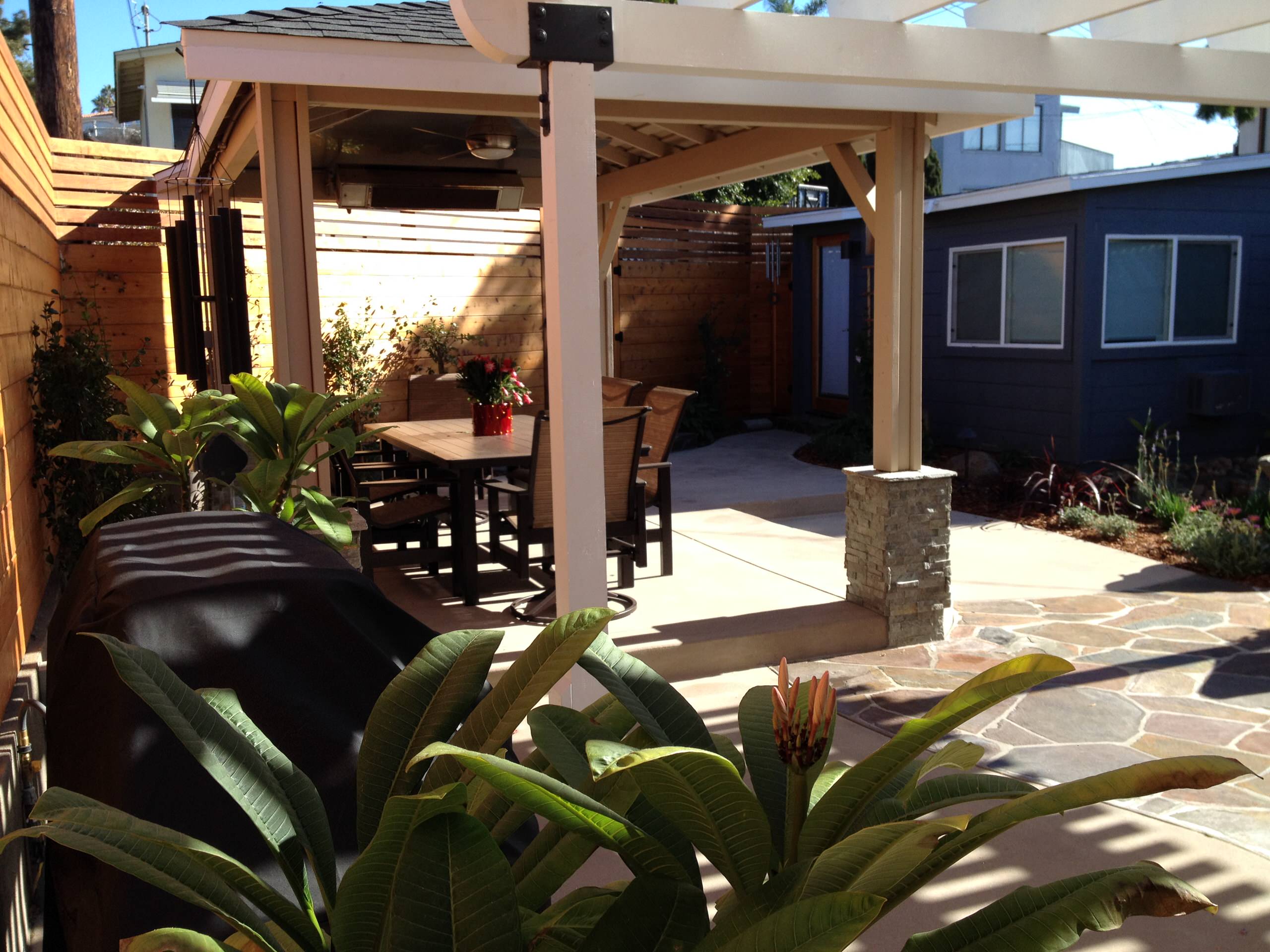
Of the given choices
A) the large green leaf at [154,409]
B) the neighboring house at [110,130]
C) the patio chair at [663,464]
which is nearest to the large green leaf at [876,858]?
the large green leaf at [154,409]

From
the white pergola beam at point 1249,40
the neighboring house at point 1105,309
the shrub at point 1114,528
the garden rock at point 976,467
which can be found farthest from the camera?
the garden rock at point 976,467

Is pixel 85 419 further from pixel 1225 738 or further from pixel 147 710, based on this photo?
pixel 1225 738

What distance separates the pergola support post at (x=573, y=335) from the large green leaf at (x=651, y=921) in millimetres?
2608

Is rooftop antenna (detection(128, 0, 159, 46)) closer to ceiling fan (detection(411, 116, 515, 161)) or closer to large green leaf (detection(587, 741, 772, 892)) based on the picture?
ceiling fan (detection(411, 116, 515, 161))

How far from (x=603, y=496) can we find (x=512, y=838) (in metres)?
2.07

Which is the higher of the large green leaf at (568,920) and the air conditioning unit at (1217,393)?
the air conditioning unit at (1217,393)

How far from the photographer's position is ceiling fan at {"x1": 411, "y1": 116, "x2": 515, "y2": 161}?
5.36 m

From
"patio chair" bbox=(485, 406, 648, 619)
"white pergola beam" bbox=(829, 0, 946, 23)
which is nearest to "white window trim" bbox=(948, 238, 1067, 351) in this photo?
"patio chair" bbox=(485, 406, 648, 619)

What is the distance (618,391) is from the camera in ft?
23.3

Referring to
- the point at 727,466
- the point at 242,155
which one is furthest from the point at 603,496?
the point at 727,466

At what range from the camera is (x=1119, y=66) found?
4.20 meters

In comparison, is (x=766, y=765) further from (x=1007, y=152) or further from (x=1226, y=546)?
(x=1007, y=152)

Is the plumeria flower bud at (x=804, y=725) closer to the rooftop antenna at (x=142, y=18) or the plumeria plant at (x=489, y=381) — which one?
the plumeria plant at (x=489, y=381)

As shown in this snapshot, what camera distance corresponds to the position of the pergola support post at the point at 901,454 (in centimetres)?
488
